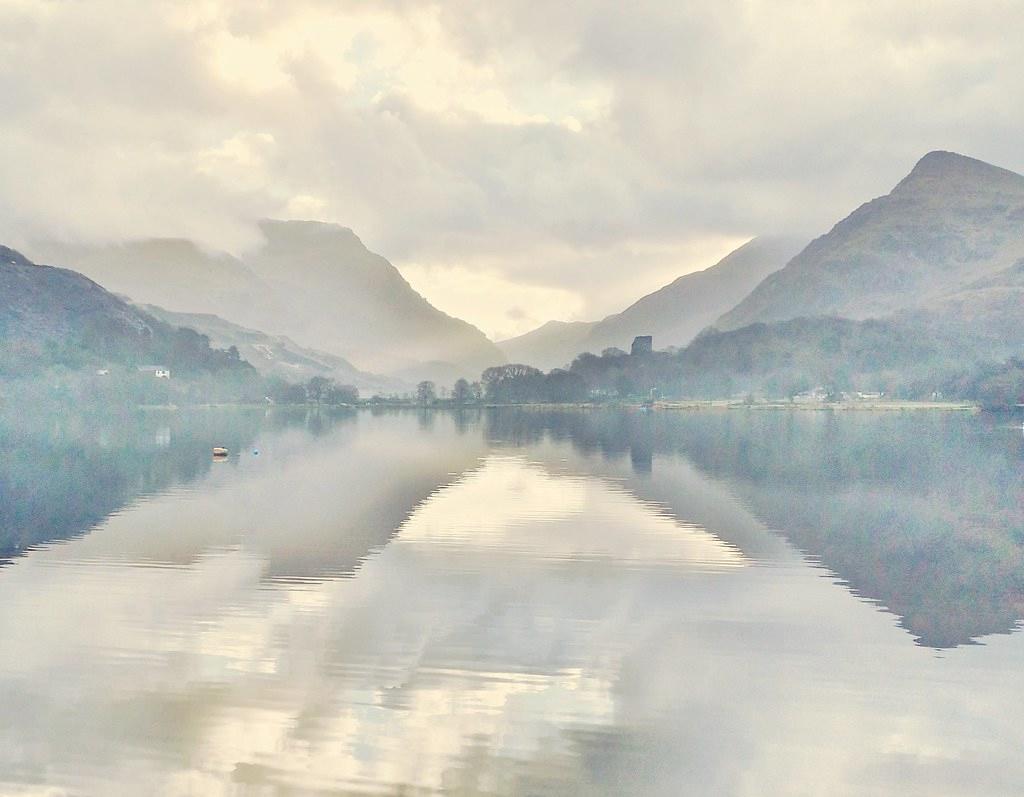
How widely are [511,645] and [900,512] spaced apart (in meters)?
40.5

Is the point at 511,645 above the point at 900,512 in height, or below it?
below

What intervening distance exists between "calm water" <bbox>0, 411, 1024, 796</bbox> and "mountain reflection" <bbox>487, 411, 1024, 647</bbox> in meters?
0.35

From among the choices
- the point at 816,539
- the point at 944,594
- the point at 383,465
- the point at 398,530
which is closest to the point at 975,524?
the point at 816,539

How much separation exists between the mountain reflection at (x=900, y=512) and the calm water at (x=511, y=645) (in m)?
0.35

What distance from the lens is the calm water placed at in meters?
20.9

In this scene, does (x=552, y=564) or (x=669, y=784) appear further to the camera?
(x=552, y=564)

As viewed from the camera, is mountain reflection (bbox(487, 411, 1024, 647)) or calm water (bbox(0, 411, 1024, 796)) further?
mountain reflection (bbox(487, 411, 1024, 647))

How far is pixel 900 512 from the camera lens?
61719 mm

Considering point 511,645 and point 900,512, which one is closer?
point 511,645

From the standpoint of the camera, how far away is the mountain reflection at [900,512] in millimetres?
36906

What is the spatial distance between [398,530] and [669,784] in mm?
34920

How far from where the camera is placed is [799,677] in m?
27.0

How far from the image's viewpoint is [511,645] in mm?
29828

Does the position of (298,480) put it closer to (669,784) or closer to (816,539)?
(816,539)
